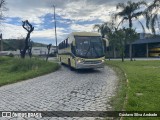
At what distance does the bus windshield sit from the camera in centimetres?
1912

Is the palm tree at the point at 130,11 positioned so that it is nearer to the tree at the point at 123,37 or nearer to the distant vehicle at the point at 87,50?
the tree at the point at 123,37

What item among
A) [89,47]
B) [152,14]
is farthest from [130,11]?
[89,47]

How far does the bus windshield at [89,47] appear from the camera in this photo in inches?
753

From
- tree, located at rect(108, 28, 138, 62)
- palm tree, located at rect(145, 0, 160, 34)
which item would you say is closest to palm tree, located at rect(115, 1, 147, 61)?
tree, located at rect(108, 28, 138, 62)

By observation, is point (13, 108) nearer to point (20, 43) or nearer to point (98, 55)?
point (98, 55)

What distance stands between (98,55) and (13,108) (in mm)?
11999

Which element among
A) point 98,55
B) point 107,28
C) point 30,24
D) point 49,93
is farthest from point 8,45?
point 49,93

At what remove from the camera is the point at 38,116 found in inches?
274

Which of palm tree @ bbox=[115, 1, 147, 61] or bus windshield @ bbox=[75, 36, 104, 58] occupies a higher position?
palm tree @ bbox=[115, 1, 147, 61]

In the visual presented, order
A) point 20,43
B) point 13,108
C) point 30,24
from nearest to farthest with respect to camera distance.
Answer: point 13,108, point 30,24, point 20,43

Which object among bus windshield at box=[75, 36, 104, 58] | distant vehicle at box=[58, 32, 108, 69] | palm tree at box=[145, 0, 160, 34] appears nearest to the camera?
distant vehicle at box=[58, 32, 108, 69]

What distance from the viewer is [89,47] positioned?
63.0 feet

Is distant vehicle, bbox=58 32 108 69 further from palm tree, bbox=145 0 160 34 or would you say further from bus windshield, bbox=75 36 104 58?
palm tree, bbox=145 0 160 34

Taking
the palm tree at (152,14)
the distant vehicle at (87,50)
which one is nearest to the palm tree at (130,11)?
the palm tree at (152,14)
